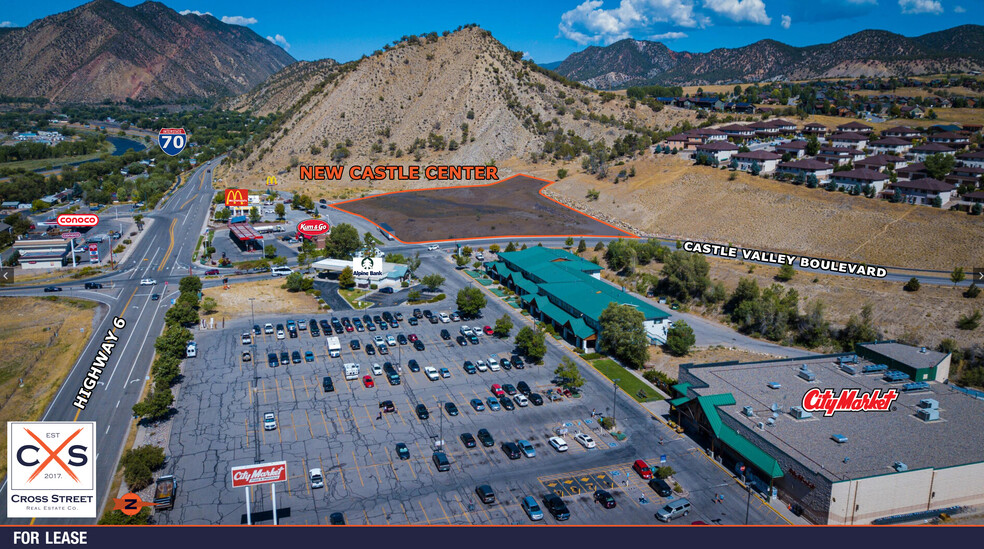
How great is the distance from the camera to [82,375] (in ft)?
159

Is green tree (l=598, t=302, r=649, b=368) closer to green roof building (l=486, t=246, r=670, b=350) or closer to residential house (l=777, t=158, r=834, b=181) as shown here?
green roof building (l=486, t=246, r=670, b=350)

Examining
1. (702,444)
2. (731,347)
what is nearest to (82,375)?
(702,444)

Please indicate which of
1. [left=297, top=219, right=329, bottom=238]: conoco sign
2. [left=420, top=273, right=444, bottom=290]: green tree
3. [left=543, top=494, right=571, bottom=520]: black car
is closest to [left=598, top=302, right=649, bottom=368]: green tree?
[left=543, top=494, right=571, bottom=520]: black car

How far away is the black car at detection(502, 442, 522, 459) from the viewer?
37469 millimetres

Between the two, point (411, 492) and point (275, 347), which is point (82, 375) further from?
point (411, 492)

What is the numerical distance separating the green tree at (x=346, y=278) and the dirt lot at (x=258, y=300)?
450 cm

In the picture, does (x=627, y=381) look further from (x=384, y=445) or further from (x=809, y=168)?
(x=809, y=168)

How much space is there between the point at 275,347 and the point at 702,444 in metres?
35.3

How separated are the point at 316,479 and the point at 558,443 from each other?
46.7ft

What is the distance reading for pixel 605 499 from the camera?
3266 centimetres

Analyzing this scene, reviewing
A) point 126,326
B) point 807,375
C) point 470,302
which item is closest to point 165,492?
point 126,326

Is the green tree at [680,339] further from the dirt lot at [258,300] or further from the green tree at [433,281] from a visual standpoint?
the dirt lot at [258,300]
